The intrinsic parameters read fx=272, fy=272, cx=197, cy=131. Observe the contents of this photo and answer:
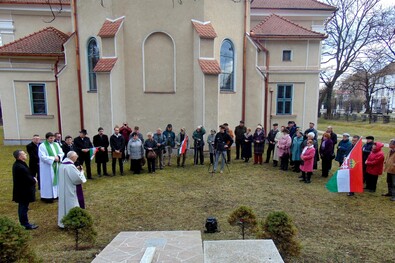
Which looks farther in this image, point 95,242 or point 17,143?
point 17,143

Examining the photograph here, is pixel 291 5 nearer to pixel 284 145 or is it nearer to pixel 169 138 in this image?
pixel 284 145

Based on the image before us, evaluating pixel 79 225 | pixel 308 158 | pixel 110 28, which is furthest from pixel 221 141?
pixel 110 28

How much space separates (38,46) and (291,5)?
18.9m

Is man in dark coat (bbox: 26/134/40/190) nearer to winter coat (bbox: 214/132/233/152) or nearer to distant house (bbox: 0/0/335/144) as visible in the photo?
distant house (bbox: 0/0/335/144)

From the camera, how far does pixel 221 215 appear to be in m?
7.06

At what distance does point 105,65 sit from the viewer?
1273 cm

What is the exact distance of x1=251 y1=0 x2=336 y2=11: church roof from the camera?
21.6 meters

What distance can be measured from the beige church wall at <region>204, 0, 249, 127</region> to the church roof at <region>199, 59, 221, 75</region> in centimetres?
140

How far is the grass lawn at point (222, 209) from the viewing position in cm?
537

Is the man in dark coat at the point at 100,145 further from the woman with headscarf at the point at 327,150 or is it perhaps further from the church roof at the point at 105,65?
the woman with headscarf at the point at 327,150

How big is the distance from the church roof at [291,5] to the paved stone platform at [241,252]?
68.5 ft

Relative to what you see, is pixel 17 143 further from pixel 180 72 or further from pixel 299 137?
pixel 299 137

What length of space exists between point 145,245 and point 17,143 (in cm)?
1591

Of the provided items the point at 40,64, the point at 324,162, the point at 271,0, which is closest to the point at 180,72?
the point at 324,162
